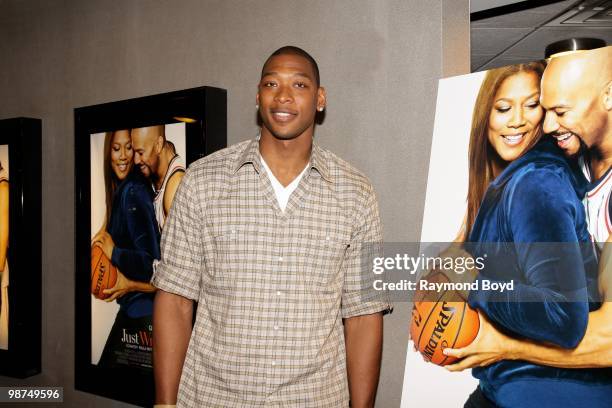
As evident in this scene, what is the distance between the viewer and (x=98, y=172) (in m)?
2.80

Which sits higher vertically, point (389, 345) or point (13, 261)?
point (13, 261)

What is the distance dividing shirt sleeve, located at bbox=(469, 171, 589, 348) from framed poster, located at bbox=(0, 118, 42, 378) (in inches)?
96.9

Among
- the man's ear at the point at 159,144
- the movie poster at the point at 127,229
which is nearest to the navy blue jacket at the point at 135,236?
the movie poster at the point at 127,229

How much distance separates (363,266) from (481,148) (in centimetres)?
53

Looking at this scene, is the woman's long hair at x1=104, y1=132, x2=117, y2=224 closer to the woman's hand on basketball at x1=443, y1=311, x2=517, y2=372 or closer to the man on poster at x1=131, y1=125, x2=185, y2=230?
the man on poster at x1=131, y1=125, x2=185, y2=230

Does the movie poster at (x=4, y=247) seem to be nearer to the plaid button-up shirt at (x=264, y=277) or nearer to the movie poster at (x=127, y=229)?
the movie poster at (x=127, y=229)

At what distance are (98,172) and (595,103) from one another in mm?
2192

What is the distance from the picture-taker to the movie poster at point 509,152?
1.36 m

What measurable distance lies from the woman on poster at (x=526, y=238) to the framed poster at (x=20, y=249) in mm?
2390

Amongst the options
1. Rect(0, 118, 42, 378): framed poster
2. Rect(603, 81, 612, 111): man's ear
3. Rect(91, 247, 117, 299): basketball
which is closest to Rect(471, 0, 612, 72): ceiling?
Rect(603, 81, 612, 111): man's ear

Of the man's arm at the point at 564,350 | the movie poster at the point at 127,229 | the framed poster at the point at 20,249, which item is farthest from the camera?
the framed poster at the point at 20,249

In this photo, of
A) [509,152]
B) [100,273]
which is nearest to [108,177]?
[100,273]

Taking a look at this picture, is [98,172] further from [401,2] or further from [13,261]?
[401,2]

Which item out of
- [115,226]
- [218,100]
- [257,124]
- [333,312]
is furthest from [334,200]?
[115,226]
